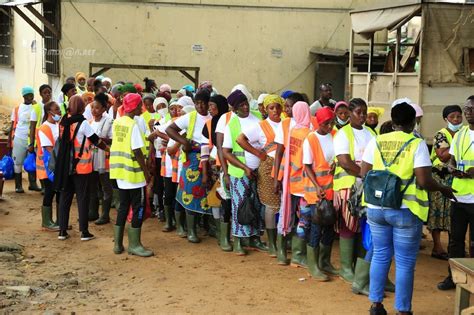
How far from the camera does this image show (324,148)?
6.56 meters

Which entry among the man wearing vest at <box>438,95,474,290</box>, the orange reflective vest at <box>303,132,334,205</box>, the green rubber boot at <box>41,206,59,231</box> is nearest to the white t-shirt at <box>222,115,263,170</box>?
the orange reflective vest at <box>303,132,334,205</box>

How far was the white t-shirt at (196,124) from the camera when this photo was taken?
8.09m

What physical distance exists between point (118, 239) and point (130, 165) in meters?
0.91

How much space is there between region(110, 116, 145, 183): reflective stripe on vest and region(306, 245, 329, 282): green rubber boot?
2.03 meters

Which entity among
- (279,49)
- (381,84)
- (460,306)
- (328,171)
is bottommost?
(460,306)

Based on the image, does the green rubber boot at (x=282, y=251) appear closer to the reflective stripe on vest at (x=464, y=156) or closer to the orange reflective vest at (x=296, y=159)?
the orange reflective vest at (x=296, y=159)

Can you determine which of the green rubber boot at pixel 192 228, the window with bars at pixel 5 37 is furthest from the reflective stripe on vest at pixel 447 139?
the window with bars at pixel 5 37

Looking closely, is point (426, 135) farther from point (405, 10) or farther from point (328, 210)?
point (328, 210)

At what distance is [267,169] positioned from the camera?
7.30 meters

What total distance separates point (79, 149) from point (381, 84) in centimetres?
684

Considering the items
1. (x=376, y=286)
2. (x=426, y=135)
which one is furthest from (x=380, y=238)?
(x=426, y=135)

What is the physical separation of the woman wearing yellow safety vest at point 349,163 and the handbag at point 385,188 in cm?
71

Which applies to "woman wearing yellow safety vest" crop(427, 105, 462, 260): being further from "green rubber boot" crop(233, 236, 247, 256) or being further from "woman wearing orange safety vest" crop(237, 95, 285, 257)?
"green rubber boot" crop(233, 236, 247, 256)

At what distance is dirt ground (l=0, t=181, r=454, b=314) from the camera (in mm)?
5996
